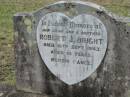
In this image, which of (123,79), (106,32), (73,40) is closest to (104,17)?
(106,32)

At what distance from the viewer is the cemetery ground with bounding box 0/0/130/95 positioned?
19.9ft

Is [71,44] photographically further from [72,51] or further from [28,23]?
[28,23]

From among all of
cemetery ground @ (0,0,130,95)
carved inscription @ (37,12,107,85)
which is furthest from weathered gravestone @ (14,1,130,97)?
cemetery ground @ (0,0,130,95)

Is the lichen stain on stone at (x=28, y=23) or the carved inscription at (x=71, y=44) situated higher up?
the lichen stain on stone at (x=28, y=23)

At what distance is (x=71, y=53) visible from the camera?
4.55 m

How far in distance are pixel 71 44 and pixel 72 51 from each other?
86 millimetres

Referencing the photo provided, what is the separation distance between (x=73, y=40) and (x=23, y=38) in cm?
67

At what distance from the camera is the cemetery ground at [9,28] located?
605 centimetres

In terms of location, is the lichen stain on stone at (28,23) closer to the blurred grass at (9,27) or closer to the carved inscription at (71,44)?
the carved inscription at (71,44)

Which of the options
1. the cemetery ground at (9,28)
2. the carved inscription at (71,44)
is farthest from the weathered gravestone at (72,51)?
the cemetery ground at (9,28)

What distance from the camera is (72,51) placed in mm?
4535

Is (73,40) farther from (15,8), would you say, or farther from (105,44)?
(15,8)

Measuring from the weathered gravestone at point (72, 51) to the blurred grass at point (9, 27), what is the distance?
99 cm

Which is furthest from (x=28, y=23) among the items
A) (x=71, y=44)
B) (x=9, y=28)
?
(x=9, y=28)
